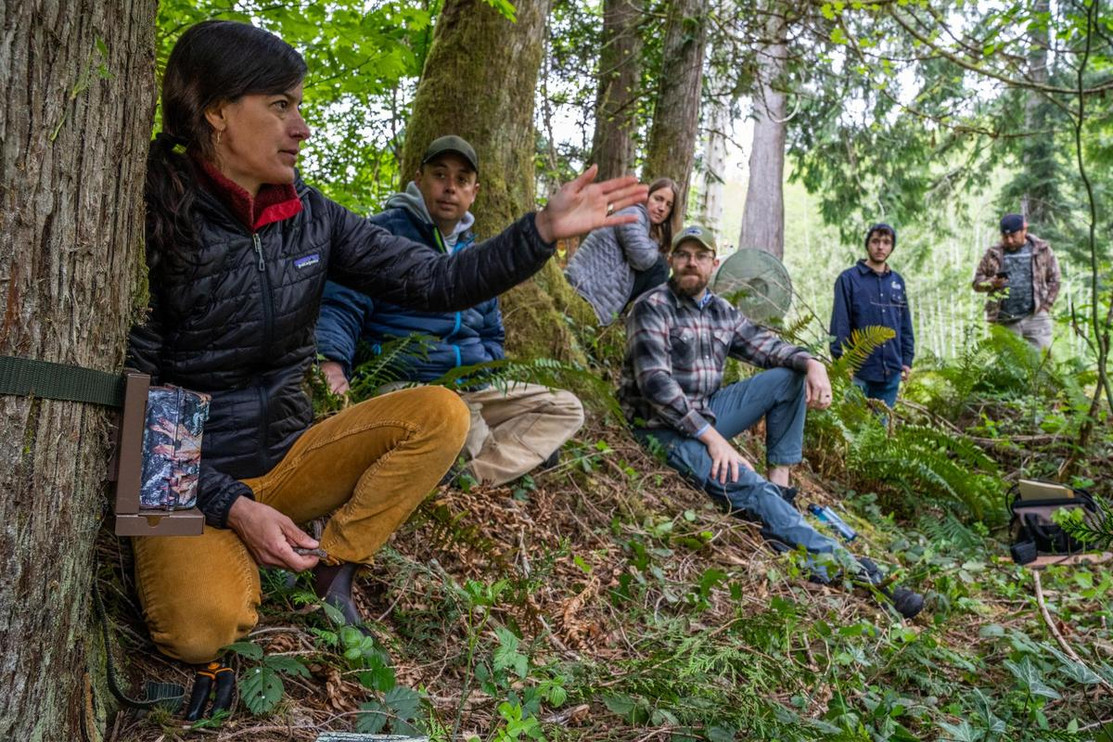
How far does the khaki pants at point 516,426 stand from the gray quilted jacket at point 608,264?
2.17 metres

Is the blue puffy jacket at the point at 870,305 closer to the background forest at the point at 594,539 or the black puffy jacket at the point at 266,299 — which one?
the background forest at the point at 594,539

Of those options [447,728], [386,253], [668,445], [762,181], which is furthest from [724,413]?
[762,181]

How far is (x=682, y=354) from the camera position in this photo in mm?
5371

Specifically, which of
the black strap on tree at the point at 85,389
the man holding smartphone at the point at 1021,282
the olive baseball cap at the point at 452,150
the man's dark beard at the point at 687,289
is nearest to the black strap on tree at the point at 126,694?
the black strap on tree at the point at 85,389

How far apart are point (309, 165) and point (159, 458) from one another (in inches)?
289

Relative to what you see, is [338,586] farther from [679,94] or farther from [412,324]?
[679,94]

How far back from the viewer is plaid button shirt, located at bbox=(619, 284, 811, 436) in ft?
16.8

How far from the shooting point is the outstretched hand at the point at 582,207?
2668 millimetres

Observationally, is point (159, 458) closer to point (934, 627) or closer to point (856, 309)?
point (934, 627)

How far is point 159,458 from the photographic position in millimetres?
2176

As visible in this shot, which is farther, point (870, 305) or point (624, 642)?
point (870, 305)

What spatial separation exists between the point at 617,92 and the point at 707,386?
5221 mm

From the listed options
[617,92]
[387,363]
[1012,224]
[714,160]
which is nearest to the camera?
[387,363]

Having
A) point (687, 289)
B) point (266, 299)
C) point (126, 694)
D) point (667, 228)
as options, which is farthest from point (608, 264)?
point (126, 694)
